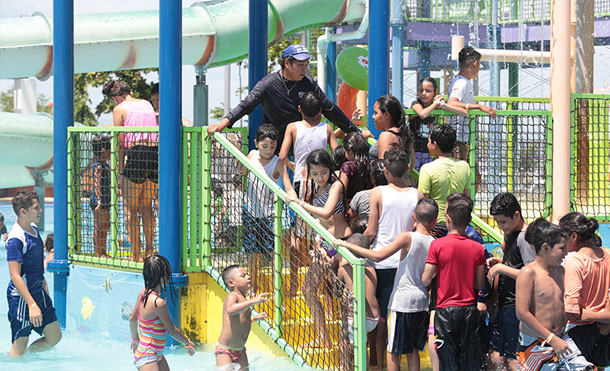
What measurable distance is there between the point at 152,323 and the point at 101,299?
230cm

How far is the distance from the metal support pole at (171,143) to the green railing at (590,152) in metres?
4.00

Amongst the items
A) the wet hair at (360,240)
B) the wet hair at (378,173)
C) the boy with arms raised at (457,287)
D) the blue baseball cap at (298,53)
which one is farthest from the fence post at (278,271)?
the blue baseball cap at (298,53)

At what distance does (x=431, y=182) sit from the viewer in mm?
6695

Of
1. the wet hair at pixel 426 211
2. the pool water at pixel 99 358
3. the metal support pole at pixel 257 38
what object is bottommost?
the pool water at pixel 99 358

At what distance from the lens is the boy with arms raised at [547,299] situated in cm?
534

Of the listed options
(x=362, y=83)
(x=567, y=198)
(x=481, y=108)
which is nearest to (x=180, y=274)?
(x=481, y=108)

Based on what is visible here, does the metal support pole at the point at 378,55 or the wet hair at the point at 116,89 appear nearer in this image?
the metal support pole at the point at 378,55

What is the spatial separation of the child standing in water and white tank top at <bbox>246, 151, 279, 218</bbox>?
45.5 inches

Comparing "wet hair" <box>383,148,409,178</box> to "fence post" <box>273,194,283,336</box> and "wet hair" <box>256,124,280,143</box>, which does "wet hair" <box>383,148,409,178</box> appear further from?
"wet hair" <box>256,124,280,143</box>

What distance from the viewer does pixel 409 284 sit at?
6.00 m

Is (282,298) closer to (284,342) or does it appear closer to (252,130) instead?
(284,342)

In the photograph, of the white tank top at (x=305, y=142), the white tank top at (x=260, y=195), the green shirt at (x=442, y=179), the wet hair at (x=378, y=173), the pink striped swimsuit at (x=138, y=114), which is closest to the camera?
the green shirt at (x=442, y=179)

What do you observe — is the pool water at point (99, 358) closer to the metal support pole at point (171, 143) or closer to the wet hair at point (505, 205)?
the metal support pole at point (171, 143)

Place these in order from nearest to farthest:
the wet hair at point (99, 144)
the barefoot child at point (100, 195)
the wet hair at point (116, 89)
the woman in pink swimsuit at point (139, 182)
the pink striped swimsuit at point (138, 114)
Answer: the woman in pink swimsuit at point (139, 182), the wet hair at point (99, 144), the barefoot child at point (100, 195), the pink striped swimsuit at point (138, 114), the wet hair at point (116, 89)
